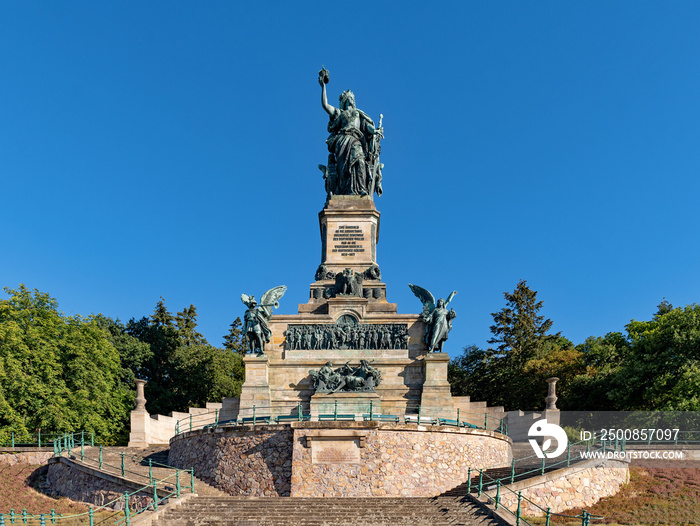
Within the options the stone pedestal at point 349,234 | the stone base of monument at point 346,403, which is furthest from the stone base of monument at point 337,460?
the stone pedestal at point 349,234

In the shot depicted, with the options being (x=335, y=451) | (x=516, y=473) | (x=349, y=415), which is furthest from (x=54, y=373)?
(x=516, y=473)

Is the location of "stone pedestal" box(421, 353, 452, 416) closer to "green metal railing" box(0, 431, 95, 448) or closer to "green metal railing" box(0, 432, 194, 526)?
"green metal railing" box(0, 432, 194, 526)

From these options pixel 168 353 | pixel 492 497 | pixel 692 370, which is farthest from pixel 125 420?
pixel 692 370

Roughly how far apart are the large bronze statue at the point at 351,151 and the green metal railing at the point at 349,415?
13273 millimetres

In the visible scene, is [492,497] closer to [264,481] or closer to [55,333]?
[264,481]

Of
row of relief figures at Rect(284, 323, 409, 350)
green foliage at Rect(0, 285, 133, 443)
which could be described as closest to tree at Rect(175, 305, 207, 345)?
green foliage at Rect(0, 285, 133, 443)

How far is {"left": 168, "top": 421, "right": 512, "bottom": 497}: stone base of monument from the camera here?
2811 centimetres

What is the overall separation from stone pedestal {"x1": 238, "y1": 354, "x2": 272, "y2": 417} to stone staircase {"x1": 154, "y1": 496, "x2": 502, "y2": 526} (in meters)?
9.16

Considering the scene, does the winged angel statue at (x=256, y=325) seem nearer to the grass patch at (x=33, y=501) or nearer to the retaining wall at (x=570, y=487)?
the grass patch at (x=33, y=501)

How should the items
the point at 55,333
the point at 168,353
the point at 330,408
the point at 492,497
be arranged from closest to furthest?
the point at 492,497, the point at 330,408, the point at 55,333, the point at 168,353

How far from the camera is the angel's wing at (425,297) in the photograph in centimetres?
3812

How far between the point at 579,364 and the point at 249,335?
67.3 feet

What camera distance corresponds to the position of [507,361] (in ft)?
181

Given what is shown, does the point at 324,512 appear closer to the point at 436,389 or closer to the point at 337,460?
the point at 337,460
